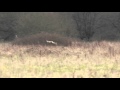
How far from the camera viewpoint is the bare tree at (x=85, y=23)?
30297 millimetres

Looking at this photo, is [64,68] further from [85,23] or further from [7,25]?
[85,23]

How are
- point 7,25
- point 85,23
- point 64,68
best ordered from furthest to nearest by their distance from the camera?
point 85,23
point 7,25
point 64,68

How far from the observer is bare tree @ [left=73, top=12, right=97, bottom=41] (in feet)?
99.4

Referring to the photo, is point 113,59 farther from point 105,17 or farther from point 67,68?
point 105,17

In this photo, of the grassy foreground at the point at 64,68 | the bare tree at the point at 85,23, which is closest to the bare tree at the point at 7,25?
the bare tree at the point at 85,23

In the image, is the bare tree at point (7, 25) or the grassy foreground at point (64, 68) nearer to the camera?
the grassy foreground at point (64, 68)

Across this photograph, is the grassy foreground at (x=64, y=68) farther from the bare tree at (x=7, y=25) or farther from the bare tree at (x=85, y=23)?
the bare tree at (x=85, y=23)

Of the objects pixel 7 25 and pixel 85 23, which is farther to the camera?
pixel 85 23

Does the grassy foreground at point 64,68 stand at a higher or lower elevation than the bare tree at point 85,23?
lower

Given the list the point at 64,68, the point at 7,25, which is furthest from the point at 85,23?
the point at 64,68

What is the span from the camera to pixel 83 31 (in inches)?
1213

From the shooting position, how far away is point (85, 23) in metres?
30.9
